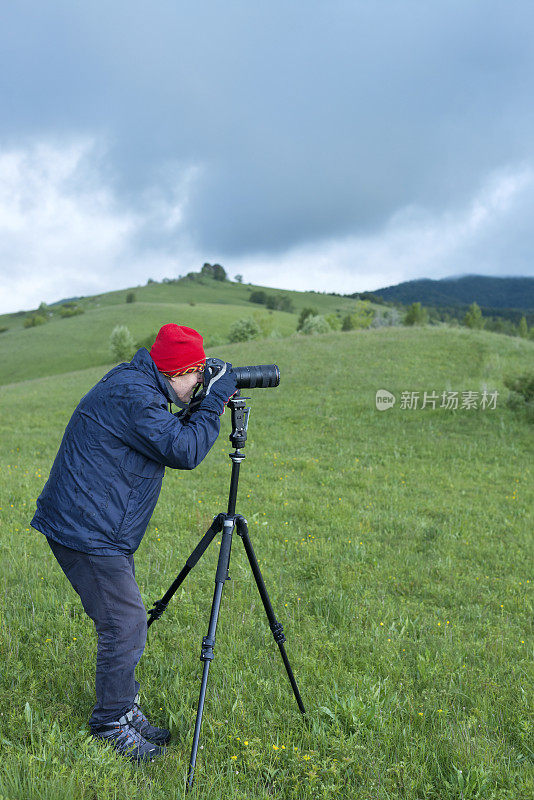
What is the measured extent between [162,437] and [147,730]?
78.4 inches

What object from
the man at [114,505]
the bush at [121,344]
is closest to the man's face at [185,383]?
the man at [114,505]

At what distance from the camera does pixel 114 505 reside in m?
3.01

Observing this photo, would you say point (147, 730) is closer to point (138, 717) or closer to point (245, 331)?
point (138, 717)

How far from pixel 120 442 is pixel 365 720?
2557mm

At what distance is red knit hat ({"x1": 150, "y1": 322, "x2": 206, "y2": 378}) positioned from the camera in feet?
10.5

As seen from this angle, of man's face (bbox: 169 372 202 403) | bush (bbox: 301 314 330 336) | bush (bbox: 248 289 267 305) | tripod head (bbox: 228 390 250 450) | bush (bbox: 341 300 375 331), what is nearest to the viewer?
man's face (bbox: 169 372 202 403)

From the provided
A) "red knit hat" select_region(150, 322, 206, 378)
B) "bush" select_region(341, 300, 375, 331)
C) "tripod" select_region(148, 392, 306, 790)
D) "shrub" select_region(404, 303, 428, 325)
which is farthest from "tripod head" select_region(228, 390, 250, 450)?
"bush" select_region(341, 300, 375, 331)

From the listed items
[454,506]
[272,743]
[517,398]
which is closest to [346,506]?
[454,506]

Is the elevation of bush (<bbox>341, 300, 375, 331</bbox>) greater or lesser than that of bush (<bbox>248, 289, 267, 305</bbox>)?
lesser

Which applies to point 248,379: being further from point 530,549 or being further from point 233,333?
point 233,333

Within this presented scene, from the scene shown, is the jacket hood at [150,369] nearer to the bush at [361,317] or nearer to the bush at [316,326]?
the bush at [316,326]

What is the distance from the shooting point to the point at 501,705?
3775mm

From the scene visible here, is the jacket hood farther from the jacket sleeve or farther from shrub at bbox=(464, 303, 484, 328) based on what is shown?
shrub at bbox=(464, 303, 484, 328)

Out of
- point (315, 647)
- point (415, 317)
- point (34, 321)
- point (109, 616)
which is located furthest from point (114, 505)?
point (34, 321)
